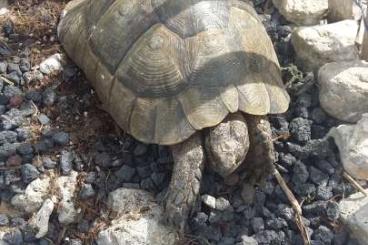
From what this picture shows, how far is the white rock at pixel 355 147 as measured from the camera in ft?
12.5

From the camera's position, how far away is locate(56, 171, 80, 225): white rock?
3.86 metres

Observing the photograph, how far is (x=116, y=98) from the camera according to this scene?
399 centimetres

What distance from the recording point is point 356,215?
363 cm

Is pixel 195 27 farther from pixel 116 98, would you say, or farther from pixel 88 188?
pixel 88 188

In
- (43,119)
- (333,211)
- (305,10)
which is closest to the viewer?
(333,211)

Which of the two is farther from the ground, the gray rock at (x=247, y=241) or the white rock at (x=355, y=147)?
the white rock at (x=355, y=147)

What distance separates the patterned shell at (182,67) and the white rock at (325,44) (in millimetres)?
414

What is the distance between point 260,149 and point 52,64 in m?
1.84

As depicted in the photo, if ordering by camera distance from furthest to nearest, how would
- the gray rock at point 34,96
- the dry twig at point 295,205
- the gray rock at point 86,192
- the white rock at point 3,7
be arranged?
the white rock at point 3,7
the gray rock at point 34,96
the gray rock at point 86,192
the dry twig at point 295,205

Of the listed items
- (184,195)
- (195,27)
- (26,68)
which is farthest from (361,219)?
(26,68)

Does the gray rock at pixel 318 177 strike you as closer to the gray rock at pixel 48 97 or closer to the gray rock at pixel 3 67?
the gray rock at pixel 48 97

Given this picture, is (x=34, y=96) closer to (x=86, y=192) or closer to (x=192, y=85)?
(x=86, y=192)

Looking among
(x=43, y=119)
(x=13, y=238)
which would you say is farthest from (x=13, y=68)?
(x=13, y=238)

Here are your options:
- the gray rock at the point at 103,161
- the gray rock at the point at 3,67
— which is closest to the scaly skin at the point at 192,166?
the gray rock at the point at 103,161
